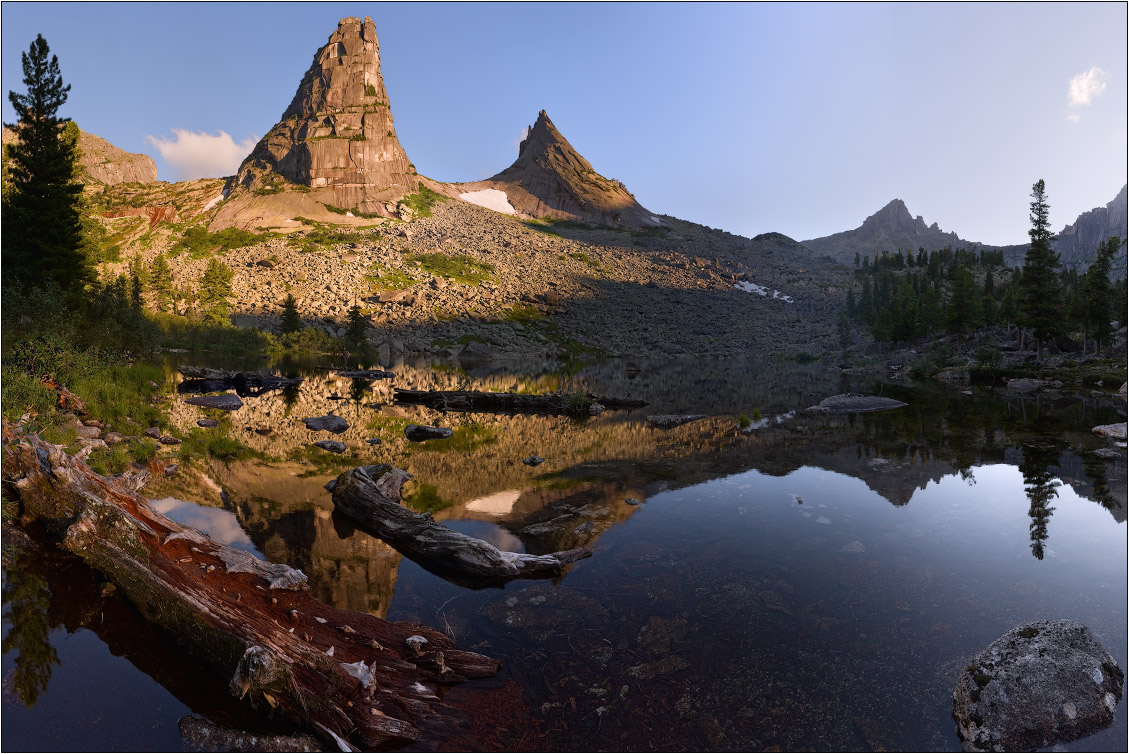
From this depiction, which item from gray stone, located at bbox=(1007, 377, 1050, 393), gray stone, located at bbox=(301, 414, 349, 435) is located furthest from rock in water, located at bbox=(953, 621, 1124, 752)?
gray stone, located at bbox=(1007, 377, 1050, 393)

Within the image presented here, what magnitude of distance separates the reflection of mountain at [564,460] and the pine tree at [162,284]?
99.8 m

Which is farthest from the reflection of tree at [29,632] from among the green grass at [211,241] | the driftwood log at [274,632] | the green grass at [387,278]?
the green grass at [211,241]

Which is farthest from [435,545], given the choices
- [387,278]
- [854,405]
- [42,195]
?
[387,278]

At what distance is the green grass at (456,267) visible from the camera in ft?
486

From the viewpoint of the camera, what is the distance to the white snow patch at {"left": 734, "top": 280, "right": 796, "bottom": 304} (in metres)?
173

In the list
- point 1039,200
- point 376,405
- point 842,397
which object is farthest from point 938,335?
point 376,405

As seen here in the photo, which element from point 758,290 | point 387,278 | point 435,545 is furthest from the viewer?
point 758,290

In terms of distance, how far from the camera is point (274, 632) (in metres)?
6.18

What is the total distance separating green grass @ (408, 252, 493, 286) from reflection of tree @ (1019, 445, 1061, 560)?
444ft

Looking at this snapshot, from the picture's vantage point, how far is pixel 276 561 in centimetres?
992

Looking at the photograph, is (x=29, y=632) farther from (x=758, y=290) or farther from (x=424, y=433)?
(x=758, y=290)

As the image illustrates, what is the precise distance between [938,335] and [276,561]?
381 ft

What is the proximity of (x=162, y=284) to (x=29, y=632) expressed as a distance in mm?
138665

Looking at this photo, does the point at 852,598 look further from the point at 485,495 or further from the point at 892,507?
the point at 485,495
